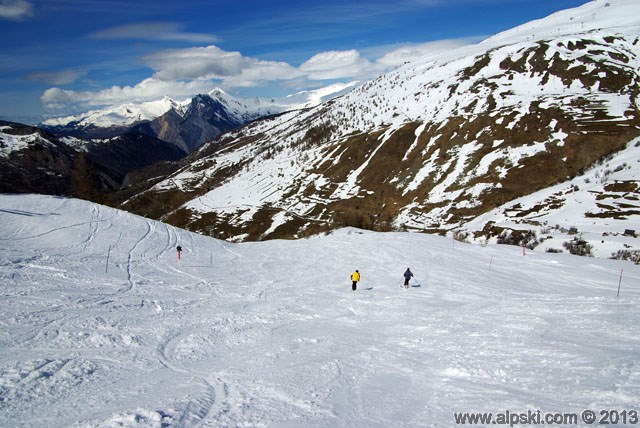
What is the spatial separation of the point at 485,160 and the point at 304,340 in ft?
296

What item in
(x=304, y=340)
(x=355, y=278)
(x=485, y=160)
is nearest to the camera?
(x=304, y=340)

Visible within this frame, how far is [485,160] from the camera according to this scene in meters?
94.4

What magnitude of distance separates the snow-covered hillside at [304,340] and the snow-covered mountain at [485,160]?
79.4 ft

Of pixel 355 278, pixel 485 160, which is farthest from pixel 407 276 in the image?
pixel 485 160

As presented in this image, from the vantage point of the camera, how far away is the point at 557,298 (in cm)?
2155

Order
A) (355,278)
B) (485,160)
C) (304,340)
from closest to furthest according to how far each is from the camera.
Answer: (304,340) → (355,278) → (485,160)

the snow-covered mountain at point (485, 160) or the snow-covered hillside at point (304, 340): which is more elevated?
the snow-covered mountain at point (485, 160)

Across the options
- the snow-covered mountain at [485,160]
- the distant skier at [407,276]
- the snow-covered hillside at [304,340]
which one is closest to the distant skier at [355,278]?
the snow-covered hillside at [304,340]

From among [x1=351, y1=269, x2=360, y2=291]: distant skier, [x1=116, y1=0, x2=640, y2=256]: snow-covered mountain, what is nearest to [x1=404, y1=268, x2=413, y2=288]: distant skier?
[x1=351, y1=269, x2=360, y2=291]: distant skier

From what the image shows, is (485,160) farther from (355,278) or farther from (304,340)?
(304,340)

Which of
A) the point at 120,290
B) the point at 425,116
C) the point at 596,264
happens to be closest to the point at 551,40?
the point at 425,116

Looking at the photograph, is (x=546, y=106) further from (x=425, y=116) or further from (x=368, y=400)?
(x=368, y=400)

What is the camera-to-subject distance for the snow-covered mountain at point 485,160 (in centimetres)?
6019

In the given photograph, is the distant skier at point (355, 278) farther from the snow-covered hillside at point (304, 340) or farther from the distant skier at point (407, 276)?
the distant skier at point (407, 276)
